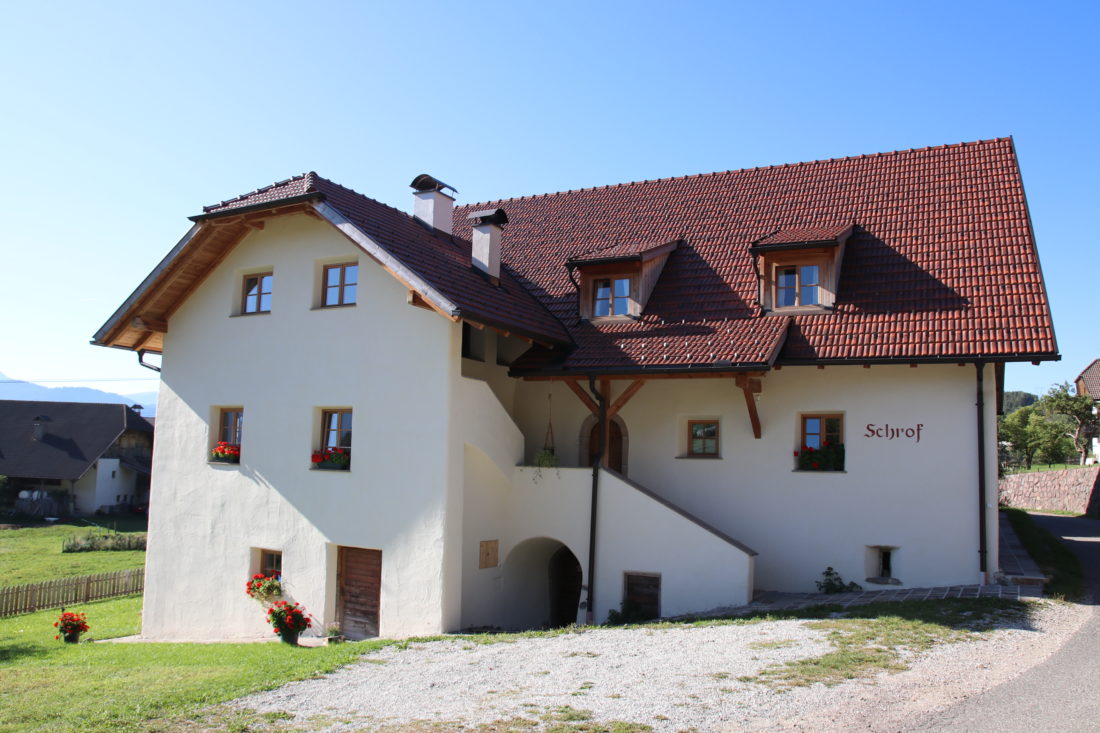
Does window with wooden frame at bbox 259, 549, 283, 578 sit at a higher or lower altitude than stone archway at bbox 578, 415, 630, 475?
lower

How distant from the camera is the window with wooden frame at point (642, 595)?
13.7m

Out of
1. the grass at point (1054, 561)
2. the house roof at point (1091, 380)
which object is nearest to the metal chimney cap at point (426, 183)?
the grass at point (1054, 561)

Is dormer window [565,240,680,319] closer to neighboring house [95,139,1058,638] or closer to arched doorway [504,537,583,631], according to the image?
neighboring house [95,139,1058,638]

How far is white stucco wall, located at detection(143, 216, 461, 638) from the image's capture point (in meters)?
13.5

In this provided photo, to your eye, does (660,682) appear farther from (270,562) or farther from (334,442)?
(270,562)

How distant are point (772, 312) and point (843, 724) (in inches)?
361

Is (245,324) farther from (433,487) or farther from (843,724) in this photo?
(843,724)

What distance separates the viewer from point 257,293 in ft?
52.7

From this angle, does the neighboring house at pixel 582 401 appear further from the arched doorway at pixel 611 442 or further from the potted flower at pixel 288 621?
the potted flower at pixel 288 621

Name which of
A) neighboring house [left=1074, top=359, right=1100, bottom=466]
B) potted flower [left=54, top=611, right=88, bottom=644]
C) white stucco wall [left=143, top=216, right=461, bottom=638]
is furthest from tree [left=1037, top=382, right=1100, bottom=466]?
potted flower [left=54, top=611, right=88, bottom=644]

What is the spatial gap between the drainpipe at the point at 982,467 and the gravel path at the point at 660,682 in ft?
5.40

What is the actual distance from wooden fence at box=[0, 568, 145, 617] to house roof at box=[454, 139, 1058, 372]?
48.5ft

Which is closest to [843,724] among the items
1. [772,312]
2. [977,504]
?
[977,504]

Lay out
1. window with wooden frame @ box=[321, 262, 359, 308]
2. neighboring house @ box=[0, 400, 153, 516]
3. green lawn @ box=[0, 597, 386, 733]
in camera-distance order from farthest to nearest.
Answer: neighboring house @ box=[0, 400, 153, 516] → window with wooden frame @ box=[321, 262, 359, 308] → green lawn @ box=[0, 597, 386, 733]
